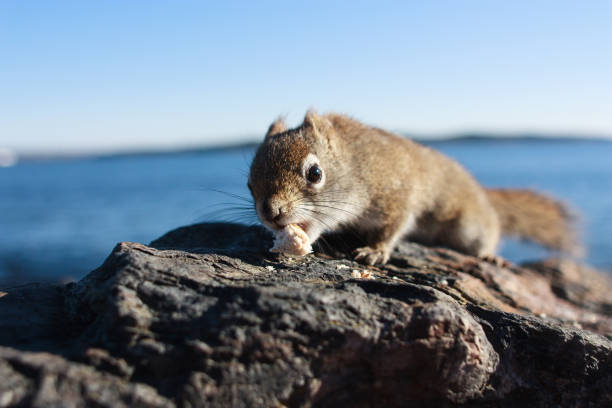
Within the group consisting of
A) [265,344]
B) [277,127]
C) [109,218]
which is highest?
[277,127]

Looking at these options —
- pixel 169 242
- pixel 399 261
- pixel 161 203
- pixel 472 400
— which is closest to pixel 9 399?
pixel 472 400

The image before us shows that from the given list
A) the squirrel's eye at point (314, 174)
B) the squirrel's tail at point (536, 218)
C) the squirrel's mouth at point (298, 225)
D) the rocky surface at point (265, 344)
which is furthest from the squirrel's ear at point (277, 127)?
the squirrel's tail at point (536, 218)

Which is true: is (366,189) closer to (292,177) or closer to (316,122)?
(316,122)

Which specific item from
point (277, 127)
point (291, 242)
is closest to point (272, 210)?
point (291, 242)

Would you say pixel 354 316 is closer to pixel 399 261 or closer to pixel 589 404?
pixel 589 404

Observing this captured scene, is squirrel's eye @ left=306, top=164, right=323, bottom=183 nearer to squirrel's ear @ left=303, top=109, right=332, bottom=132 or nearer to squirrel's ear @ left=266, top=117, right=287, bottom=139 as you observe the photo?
squirrel's ear @ left=303, top=109, right=332, bottom=132
